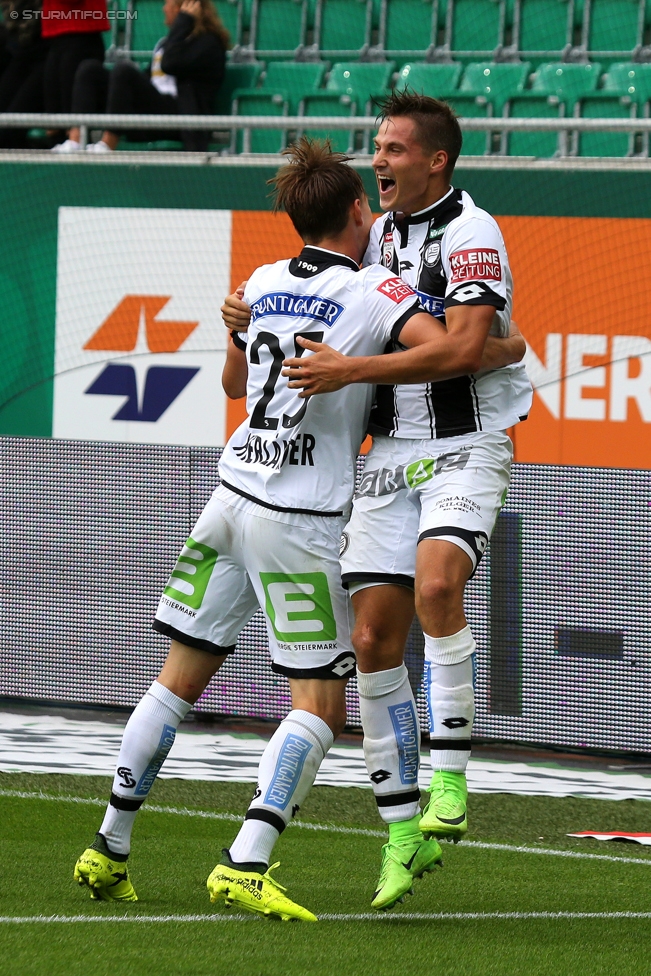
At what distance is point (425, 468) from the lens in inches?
171

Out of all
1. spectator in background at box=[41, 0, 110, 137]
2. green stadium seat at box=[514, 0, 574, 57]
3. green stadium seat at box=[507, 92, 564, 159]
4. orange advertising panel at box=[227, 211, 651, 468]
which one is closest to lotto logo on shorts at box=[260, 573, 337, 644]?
orange advertising panel at box=[227, 211, 651, 468]

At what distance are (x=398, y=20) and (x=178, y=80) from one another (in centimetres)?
203

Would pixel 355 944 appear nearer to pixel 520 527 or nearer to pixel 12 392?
pixel 520 527

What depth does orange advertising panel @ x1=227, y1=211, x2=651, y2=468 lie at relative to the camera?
27.0ft

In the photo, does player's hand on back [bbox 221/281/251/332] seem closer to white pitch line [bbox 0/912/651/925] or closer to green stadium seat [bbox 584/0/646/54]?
white pitch line [bbox 0/912/651/925]

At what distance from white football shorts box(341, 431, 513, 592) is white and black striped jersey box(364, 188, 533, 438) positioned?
5cm

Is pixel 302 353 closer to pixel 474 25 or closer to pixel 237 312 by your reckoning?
pixel 237 312

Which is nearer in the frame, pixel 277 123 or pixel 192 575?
pixel 192 575

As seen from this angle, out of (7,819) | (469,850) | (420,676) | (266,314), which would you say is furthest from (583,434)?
(266,314)

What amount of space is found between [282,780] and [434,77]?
786cm

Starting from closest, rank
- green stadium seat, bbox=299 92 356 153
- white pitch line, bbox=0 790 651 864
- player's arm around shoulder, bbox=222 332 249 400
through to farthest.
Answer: player's arm around shoulder, bbox=222 332 249 400 → white pitch line, bbox=0 790 651 864 → green stadium seat, bbox=299 92 356 153

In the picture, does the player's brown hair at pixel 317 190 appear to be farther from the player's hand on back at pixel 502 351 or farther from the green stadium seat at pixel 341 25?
the green stadium seat at pixel 341 25

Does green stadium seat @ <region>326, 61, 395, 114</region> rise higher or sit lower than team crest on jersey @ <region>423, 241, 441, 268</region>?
higher

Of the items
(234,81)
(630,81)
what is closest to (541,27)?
(630,81)
